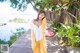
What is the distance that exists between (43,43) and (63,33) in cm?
247

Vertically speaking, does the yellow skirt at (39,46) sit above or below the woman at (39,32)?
below

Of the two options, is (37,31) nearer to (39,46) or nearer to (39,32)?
(39,32)

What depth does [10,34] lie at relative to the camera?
45.5 ft

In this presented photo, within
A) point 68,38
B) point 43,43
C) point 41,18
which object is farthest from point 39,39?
point 68,38

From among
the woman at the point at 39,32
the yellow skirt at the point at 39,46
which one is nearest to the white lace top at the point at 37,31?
the woman at the point at 39,32

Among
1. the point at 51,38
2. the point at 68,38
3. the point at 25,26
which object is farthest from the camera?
the point at 25,26

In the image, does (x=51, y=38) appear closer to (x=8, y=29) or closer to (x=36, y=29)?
(x=8, y=29)

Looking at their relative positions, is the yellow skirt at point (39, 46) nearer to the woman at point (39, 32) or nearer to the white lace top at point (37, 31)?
the woman at point (39, 32)

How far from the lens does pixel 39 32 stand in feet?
19.1

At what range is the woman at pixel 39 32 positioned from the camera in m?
5.77

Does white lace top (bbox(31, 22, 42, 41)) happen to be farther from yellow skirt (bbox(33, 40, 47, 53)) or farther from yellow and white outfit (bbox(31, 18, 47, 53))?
yellow skirt (bbox(33, 40, 47, 53))

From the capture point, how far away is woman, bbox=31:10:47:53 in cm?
577

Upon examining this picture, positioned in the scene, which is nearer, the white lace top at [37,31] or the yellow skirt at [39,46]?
the white lace top at [37,31]

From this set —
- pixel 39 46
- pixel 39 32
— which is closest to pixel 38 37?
pixel 39 32
